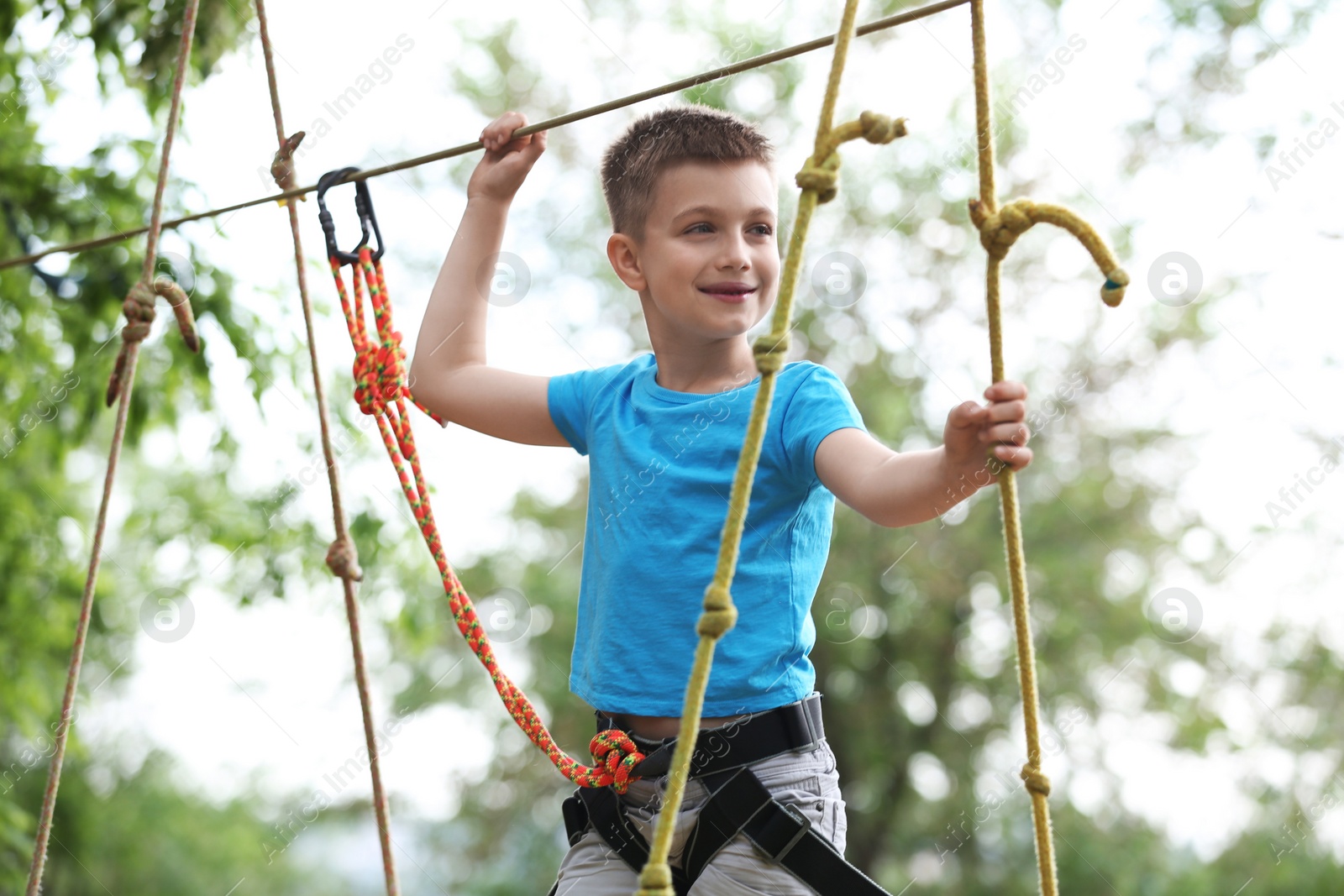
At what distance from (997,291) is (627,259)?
2.01 feet

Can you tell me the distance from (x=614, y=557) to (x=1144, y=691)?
23.2 ft

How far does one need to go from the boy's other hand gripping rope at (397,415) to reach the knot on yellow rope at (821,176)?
0.74 meters

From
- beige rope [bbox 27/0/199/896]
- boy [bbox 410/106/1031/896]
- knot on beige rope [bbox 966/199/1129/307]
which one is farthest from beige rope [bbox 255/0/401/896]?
knot on beige rope [bbox 966/199/1129/307]

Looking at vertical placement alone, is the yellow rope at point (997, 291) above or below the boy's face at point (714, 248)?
below

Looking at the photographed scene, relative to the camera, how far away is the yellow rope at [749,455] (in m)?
1.05

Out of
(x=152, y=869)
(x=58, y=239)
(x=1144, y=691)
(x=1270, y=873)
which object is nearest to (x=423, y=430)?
(x=58, y=239)

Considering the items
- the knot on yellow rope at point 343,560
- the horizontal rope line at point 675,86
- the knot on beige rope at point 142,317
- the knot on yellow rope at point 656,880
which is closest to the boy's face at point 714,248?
the horizontal rope line at point 675,86

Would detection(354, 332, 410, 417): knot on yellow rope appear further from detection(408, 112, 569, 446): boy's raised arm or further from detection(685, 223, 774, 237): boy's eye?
detection(685, 223, 774, 237): boy's eye

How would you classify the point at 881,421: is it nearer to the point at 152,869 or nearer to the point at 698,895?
the point at 698,895

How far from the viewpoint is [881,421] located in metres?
7.28

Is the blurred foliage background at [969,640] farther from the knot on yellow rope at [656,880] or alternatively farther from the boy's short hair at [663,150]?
the knot on yellow rope at [656,880]

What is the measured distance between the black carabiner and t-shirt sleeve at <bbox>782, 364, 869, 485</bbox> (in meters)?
0.73

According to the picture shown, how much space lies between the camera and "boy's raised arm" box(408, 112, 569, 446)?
5.64ft

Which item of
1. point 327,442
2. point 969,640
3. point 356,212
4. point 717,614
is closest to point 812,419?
point 717,614
